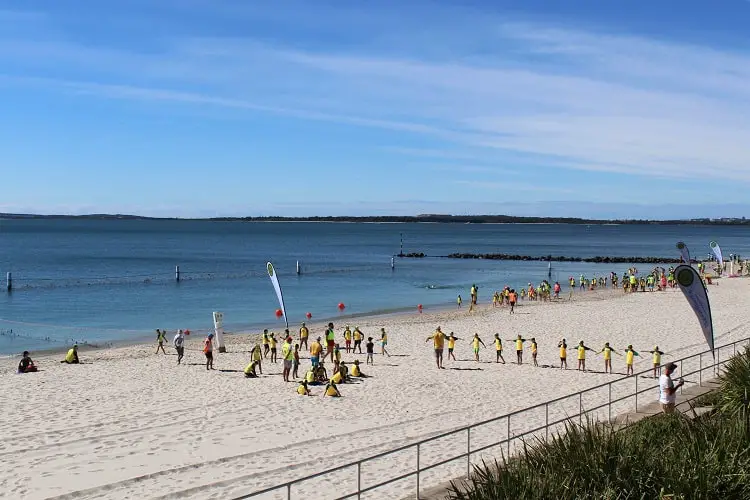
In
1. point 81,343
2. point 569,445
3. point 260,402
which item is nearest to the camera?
point 569,445

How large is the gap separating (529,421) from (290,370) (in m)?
7.63

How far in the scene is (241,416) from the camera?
1512 cm

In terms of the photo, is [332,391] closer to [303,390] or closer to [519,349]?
[303,390]

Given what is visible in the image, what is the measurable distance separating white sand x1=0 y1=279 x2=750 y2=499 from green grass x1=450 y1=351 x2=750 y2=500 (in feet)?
12.9

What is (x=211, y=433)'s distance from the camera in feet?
45.3

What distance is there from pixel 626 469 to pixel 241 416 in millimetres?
9909

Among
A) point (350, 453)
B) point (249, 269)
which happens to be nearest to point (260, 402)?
point (350, 453)

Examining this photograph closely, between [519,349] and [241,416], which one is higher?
[519,349]

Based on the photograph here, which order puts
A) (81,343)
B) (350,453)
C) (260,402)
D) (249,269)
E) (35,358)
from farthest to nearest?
(249,269)
(81,343)
(35,358)
(260,402)
(350,453)

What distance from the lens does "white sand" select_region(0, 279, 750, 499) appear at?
442 inches

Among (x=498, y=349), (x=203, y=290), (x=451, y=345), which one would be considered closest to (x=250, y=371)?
(x=451, y=345)

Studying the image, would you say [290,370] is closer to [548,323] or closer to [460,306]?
[548,323]

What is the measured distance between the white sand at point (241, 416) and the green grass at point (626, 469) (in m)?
3.93

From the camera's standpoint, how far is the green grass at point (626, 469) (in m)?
6.24
